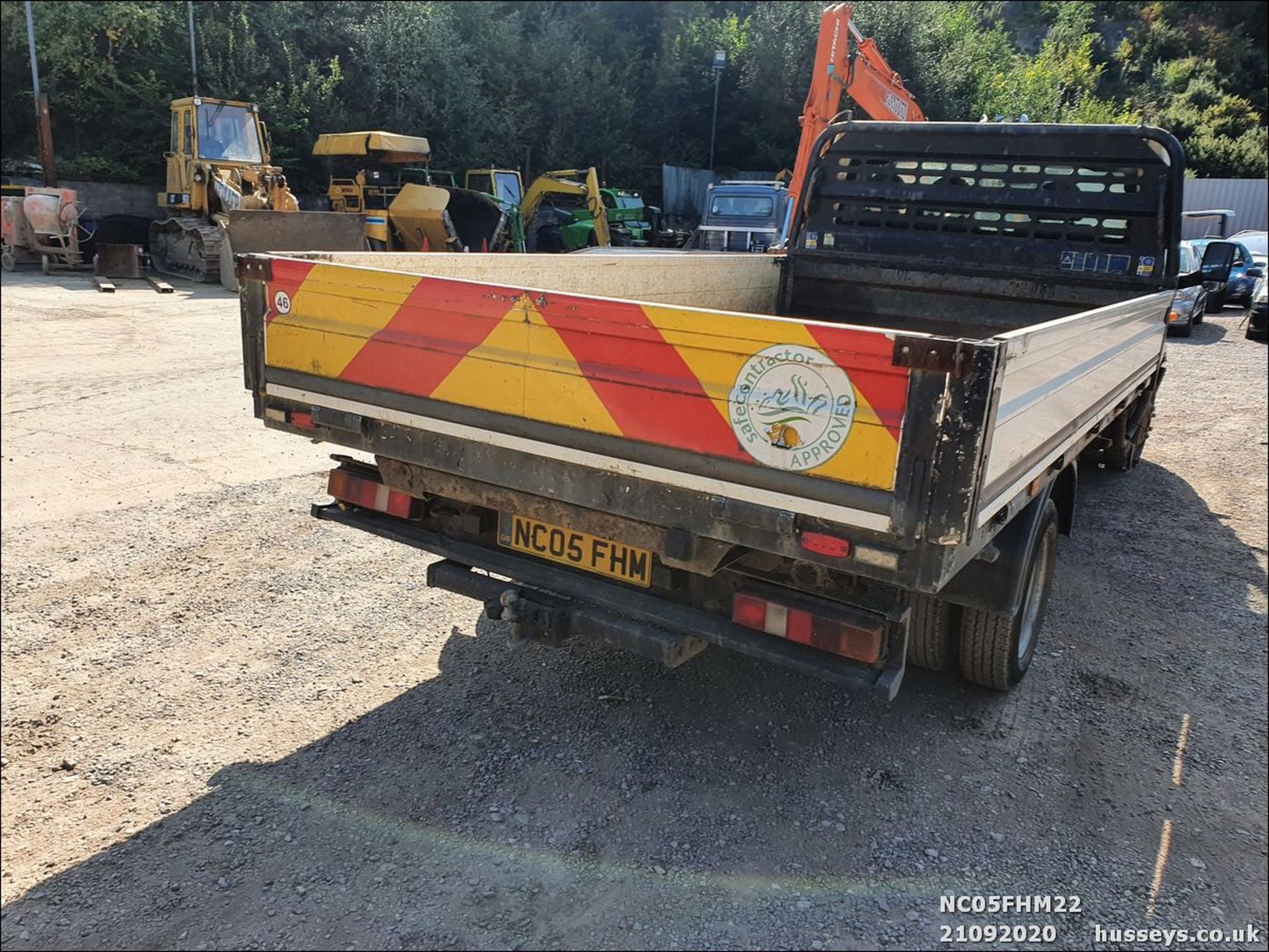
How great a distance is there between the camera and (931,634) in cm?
369

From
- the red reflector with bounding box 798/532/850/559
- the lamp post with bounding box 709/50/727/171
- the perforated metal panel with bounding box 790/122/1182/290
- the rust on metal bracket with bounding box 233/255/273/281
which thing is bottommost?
the red reflector with bounding box 798/532/850/559

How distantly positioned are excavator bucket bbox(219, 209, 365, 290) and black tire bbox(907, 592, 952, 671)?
1267 centimetres

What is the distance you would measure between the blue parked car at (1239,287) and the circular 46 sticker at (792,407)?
19594 mm

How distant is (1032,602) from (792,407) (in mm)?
2054

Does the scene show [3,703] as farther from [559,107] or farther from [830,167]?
[559,107]

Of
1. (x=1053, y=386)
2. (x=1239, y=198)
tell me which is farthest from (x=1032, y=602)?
(x=1239, y=198)

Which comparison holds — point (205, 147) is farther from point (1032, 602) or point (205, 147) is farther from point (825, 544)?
point (825, 544)

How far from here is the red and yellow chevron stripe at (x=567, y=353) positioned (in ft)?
8.17

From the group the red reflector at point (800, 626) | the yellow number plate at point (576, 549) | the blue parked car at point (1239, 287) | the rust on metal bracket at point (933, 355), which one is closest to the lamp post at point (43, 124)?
the yellow number plate at point (576, 549)

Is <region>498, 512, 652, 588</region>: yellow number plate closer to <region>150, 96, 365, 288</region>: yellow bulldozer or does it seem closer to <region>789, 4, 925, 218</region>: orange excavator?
<region>789, 4, 925, 218</region>: orange excavator

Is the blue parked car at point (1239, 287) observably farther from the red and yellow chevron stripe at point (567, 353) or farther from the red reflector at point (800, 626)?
the red and yellow chevron stripe at point (567, 353)

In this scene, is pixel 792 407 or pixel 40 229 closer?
pixel 792 407

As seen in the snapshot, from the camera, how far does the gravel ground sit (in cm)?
260

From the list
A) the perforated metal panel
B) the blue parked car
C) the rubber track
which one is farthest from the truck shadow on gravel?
the blue parked car
